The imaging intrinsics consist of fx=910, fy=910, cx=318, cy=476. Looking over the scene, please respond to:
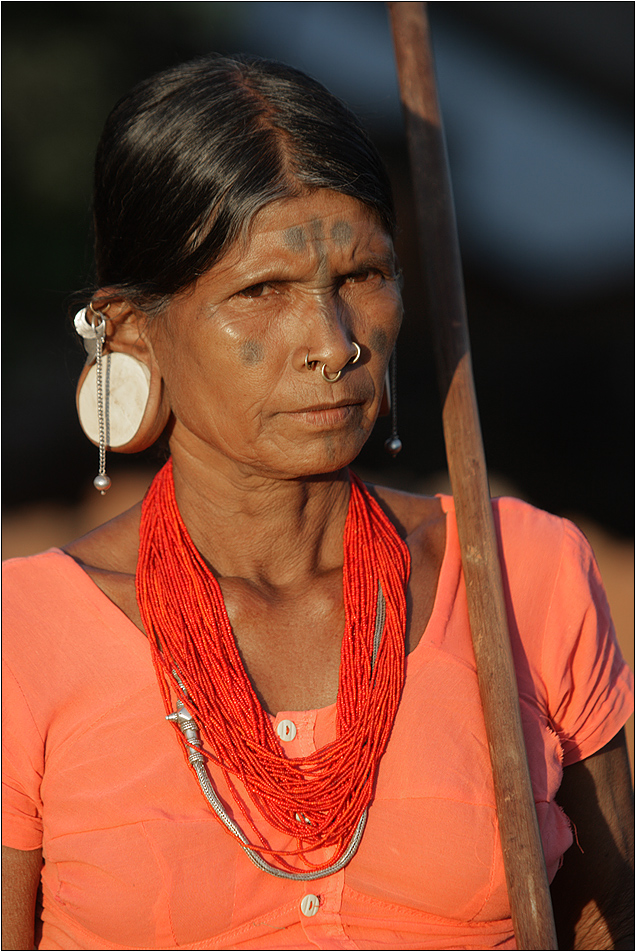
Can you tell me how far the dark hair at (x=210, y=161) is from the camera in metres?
1.86

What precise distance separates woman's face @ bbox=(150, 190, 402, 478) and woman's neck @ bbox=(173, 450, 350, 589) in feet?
0.64

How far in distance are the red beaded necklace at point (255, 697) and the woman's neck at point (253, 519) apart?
0.07 meters

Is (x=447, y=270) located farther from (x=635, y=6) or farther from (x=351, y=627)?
(x=635, y=6)

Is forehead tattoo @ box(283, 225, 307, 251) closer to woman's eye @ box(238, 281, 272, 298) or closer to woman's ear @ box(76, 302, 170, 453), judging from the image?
woman's eye @ box(238, 281, 272, 298)

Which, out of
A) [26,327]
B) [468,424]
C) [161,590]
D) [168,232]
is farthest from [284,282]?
[26,327]

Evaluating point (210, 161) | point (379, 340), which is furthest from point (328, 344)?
point (210, 161)

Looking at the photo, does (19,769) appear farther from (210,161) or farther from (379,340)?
(210,161)

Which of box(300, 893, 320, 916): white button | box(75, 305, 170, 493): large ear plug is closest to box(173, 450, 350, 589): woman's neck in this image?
box(75, 305, 170, 493): large ear plug

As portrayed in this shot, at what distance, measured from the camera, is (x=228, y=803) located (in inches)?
76.8

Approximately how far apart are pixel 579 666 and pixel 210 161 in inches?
56.4

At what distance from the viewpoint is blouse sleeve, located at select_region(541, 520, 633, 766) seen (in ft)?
7.13

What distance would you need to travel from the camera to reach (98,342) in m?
2.18

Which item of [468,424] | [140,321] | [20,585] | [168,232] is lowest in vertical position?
[20,585]

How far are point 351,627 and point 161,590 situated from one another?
455 mm
